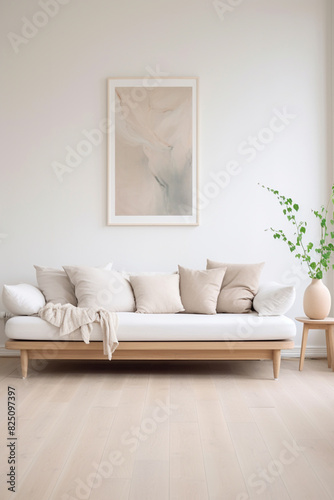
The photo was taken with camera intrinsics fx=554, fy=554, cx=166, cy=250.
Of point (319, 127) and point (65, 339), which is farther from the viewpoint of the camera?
point (319, 127)

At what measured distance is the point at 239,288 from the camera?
15.8 feet

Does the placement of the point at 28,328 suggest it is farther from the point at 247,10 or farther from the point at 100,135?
the point at 247,10

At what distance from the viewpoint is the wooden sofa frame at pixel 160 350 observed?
4.33 metres

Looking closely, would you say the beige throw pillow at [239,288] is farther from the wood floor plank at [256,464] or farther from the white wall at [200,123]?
the wood floor plank at [256,464]

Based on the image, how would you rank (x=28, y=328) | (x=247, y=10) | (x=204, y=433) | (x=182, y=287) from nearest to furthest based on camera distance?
(x=204, y=433) → (x=28, y=328) → (x=182, y=287) → (x=247, y=10)

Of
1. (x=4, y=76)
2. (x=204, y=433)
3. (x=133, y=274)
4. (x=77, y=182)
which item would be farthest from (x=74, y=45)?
(x=204, y=433)

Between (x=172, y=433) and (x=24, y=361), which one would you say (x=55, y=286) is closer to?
(x=24, y=361)

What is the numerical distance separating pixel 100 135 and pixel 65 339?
2.07 m

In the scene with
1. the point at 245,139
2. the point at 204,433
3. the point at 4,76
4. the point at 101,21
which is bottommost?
the point at 204,433

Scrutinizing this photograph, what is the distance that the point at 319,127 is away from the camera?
17.4 feet

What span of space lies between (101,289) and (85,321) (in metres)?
0.43

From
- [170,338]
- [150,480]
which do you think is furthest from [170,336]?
[150,480]

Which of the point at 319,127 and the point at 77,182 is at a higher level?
the point at 319,127

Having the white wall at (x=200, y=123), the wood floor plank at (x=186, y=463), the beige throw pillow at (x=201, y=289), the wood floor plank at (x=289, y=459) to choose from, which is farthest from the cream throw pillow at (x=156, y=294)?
the wood floor plank at (x=186, y=463)
